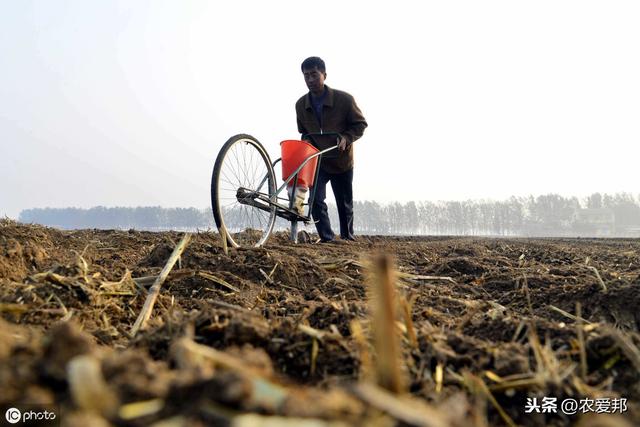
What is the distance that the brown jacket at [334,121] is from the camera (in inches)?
246

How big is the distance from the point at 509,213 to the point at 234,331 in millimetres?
87049

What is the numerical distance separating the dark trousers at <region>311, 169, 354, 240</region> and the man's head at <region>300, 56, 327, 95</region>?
3.84ft

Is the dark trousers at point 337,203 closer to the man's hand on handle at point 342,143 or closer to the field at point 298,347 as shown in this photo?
the man's hand on handle at point 342,143

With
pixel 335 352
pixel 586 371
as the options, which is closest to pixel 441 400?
pixel 335 352

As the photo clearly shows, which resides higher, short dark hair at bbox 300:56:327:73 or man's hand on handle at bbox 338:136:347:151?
short dark hair at bbox 300:56:327:73

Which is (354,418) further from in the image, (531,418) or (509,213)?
(509,213)

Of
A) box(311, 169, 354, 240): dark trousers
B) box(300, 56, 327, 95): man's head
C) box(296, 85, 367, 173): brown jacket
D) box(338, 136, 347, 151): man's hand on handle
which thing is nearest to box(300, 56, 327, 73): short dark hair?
box(300, 56, 327, 95): man's head

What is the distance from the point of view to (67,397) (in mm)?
740

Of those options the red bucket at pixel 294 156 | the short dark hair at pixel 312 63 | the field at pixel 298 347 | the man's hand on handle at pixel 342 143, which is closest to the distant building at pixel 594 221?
the man's hand on handle at pixel 342 143

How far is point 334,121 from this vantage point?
6.30m

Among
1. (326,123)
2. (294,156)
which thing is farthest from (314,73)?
(294,156)

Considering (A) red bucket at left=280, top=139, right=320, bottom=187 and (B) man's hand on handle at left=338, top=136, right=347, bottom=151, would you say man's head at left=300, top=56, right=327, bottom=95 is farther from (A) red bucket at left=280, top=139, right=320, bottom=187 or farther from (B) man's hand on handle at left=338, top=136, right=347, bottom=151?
(A) red bucket at left=280, top=139, right=320, bottom=187

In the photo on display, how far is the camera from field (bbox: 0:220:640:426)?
702mm

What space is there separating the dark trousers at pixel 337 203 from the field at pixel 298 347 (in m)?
2.81
